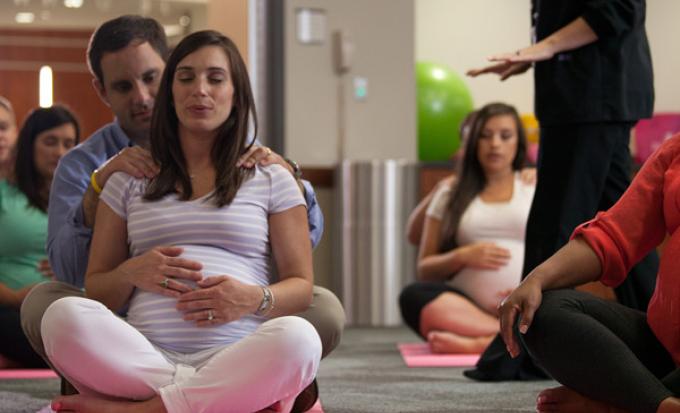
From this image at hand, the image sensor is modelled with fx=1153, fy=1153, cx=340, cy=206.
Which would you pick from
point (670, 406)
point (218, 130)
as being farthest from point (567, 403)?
point (218, 130)

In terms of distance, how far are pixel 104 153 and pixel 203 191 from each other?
0.54 metres

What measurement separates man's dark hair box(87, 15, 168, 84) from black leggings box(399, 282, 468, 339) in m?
1.61

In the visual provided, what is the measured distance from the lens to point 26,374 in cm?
324

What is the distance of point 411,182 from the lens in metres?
5.82

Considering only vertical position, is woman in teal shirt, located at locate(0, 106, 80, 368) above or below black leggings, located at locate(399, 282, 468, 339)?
above

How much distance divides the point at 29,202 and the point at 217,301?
176 centimetres

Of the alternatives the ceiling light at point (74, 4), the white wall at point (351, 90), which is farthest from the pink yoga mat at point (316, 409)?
the ceiling light at point (74, 4)

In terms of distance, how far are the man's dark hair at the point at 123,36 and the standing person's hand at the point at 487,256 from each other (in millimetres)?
1528

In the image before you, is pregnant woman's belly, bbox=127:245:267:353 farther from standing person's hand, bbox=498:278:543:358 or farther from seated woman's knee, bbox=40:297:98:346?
standing person's hand, bbox=498:278:543:358

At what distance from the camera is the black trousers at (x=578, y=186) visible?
2.80 meters

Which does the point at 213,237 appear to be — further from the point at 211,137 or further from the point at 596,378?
the point at 596,378

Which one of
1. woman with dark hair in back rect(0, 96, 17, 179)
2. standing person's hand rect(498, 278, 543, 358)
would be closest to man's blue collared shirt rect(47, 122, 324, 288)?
standing person's hand rect(498, 278, 543, 358)

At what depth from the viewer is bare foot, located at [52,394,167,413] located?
6.40ft

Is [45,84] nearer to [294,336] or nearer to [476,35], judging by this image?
[476,35]
